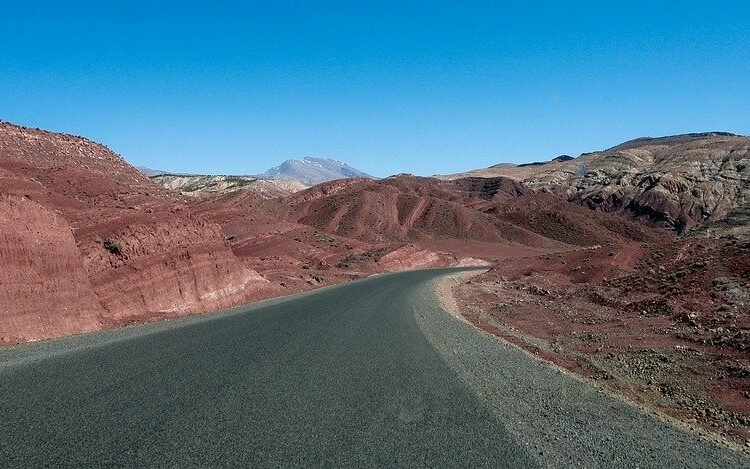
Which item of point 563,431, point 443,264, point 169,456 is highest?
point 169,456

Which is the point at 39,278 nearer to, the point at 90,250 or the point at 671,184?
the point at 90,250

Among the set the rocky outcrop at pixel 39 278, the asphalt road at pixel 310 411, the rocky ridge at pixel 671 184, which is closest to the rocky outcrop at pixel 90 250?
the rocky outcrop at pixel 39 278

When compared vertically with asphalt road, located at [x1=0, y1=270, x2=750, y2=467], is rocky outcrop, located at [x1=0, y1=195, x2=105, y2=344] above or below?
above

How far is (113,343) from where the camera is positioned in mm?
13703

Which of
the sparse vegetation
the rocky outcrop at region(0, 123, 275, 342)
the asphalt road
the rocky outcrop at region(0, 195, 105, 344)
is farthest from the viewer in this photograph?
the sparse vegetation

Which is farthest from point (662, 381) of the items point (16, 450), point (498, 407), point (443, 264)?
point (443, 264)

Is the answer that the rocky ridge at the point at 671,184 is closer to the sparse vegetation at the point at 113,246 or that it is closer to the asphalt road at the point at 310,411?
the sparse vegetation at the point at 113,246

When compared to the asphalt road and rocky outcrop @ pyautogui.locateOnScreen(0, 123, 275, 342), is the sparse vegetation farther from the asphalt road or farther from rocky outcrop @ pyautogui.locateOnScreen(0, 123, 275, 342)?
the asphalt road

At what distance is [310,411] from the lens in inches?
308

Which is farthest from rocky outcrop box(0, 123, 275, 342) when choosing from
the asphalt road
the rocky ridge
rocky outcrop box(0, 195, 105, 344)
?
the rocky ridge

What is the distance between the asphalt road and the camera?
6223mm

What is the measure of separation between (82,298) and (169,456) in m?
15.8

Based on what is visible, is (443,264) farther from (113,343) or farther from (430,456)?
(430,456)

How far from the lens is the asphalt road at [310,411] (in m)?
6.22
